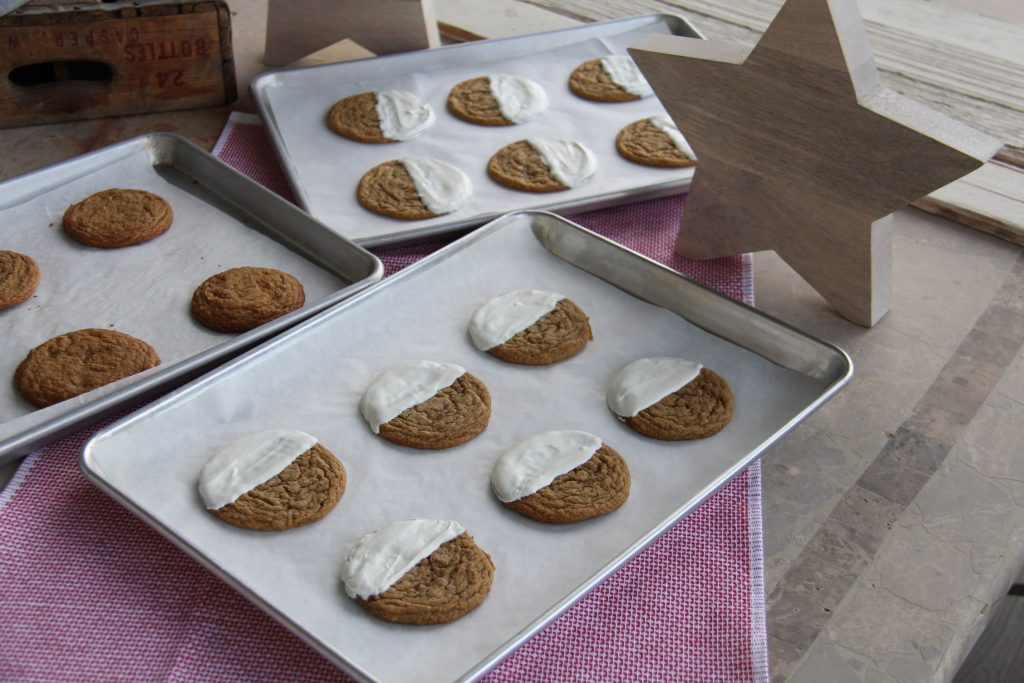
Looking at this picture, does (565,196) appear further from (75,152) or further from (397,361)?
(75,152)

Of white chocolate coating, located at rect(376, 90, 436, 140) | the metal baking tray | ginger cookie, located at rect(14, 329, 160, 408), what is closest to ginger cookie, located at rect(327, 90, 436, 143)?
white chocolate coating, located at rect(376, 90, 436, 140)

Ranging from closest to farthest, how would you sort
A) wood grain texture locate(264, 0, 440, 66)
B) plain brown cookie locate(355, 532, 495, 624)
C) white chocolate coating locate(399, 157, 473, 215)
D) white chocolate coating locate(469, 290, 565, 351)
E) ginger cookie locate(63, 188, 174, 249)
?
plain brown cookie locate(355, 532, 495, 624)
white chocolate coating locate(469, 290, 565, 351)
ginger cookie locate(63, 188, 174, 249)
white chocolate coating locate(399, 157, 473, 215)
wood grain texture locate(264, 0, 440, 66)

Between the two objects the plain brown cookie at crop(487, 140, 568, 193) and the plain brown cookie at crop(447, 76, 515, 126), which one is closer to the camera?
the plain brown cookie at crop(487, 140, 568, 193)

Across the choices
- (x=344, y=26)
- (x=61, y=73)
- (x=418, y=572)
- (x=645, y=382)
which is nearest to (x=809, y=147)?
(x=645, y=382)

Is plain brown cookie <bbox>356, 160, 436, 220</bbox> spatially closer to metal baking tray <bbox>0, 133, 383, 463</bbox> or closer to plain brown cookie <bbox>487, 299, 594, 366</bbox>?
metal baking tray <bbox>0, 133, 383, 463</bbox>

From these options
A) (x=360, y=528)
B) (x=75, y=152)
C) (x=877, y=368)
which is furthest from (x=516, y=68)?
(x=360, y=528)

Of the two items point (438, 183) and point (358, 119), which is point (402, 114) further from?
point (438, 183)

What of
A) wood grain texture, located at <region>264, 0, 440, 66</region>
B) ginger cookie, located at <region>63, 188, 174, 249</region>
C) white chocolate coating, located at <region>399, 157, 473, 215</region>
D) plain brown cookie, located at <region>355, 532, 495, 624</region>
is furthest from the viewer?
wood grain texture, located at <region>264, 0, 440, 66</region>

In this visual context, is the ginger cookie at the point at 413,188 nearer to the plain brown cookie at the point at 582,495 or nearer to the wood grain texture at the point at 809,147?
the wood grain texture at the point at 809,147
